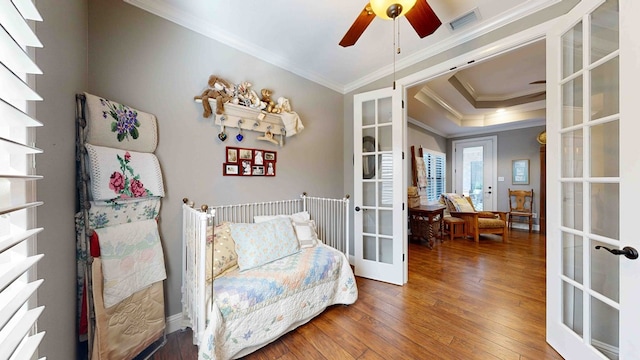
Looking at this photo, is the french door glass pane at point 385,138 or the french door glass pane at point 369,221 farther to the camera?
the french door glass pane at point 369,221

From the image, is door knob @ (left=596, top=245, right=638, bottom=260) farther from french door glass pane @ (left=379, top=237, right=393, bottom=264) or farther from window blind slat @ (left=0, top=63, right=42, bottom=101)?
window blind slat @ (left=0, top=63, right=42, bottom=101)

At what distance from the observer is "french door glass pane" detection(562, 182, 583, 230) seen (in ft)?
4.65

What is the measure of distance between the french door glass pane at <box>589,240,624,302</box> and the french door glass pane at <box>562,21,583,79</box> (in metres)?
1.12

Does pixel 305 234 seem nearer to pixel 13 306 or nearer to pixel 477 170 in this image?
pixel 13 306

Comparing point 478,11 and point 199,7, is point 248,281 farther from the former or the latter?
point 478,11

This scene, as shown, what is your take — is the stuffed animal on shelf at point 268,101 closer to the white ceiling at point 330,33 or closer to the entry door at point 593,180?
the white ceiling at point 330,33

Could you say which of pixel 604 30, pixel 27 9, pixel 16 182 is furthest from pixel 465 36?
pixel 16 182

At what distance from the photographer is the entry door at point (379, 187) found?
99.2 inches

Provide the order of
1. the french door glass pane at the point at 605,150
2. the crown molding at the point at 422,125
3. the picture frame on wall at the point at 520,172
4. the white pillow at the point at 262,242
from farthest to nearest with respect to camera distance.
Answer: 1. the picture frame on wall at the point at 520,172
2. the crown molding at the point at 422,125
3. the white pillow at the point at 262,242
4. the french door glass pane at the point at 605,150

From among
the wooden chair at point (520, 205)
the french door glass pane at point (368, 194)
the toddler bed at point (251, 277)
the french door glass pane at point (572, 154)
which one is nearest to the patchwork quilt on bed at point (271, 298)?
the toddler bed at point (251, 277)

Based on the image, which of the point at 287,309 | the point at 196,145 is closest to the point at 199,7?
the point at 196,145

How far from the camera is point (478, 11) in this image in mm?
1826

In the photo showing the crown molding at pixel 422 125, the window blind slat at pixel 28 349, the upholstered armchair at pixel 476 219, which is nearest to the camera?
the window blind slat at pixel 28 349

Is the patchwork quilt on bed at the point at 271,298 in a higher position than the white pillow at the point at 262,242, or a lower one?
lower
